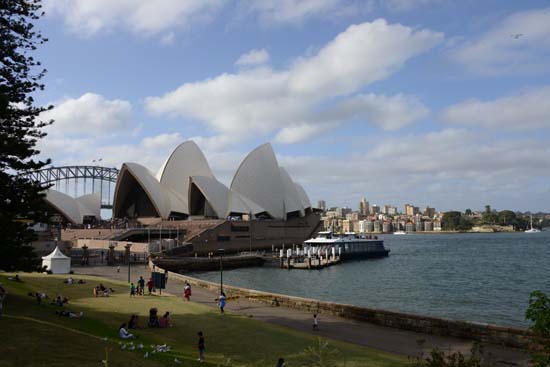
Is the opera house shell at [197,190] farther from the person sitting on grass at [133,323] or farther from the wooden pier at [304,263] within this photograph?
the person sitting on grass at [133,323]

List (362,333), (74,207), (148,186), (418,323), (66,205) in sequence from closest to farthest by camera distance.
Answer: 1. (362,333)
2. (418,323)
3. (148,186)
4. (66,205)
5. (74,207)

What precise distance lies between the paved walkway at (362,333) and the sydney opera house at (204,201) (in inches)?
1609

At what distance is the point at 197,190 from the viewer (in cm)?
6956

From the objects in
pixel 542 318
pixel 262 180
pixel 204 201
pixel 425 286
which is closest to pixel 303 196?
pixel 262 180

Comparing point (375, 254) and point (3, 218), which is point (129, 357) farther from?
point (375, 254)

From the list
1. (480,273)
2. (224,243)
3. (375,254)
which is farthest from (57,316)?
(375,254)

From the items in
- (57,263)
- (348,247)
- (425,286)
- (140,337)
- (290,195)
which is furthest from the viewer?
(290,195)

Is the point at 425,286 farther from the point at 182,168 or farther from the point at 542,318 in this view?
the point at 182,168

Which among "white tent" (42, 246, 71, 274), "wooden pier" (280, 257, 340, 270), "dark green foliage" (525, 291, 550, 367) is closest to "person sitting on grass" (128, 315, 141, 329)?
"dark green foliage" (525, 291, 550, 367)

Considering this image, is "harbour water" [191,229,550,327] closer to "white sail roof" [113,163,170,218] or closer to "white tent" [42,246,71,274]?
"white tent" [42,246,71,274]

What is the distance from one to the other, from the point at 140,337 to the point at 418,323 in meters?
9.38

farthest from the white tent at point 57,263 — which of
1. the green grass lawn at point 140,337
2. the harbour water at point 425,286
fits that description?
the harbour water at point 425,286

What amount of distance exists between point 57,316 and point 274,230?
6090 centimetres

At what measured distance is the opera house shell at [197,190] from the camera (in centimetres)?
6775
